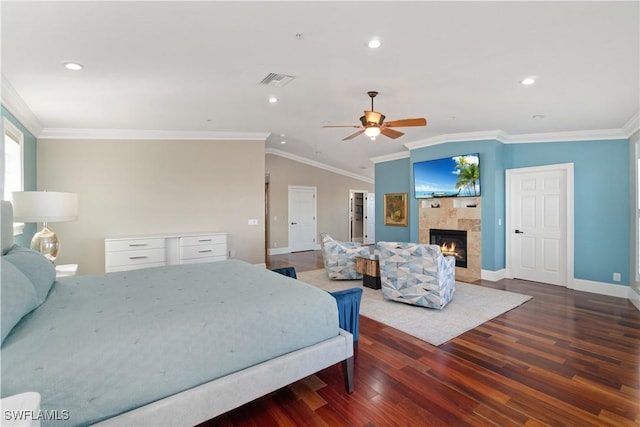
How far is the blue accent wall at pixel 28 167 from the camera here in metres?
3.86

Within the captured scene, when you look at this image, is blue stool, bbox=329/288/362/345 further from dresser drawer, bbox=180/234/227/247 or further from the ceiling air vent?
dresser drawer, bbox=180/234/227/247

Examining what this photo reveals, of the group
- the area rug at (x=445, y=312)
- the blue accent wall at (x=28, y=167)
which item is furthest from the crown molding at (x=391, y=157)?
the blue accent wall at (x=28, y=167)

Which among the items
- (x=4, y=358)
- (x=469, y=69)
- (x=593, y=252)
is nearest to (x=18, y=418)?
(x=4, y=358)

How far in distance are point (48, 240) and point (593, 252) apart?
7446mm

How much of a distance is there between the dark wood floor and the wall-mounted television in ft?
9.12

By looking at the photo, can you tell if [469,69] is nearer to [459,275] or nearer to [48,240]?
[459,275]

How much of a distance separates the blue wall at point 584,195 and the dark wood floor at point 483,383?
156 cm

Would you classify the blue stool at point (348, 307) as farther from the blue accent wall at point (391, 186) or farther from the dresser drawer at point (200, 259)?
the blue accent wall at point (391, 186)

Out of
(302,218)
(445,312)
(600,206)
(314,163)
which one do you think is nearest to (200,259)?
(445,312)

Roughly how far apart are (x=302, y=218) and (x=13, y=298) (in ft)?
26.5

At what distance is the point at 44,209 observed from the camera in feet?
10.2

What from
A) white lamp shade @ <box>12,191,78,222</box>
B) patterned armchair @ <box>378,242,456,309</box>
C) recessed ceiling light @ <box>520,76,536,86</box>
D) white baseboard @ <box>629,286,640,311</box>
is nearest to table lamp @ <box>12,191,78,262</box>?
white lamp shade @ <box>12,191,78,222</box>

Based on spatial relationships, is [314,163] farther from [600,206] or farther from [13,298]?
[13,298]

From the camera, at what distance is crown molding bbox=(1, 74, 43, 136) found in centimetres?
319
